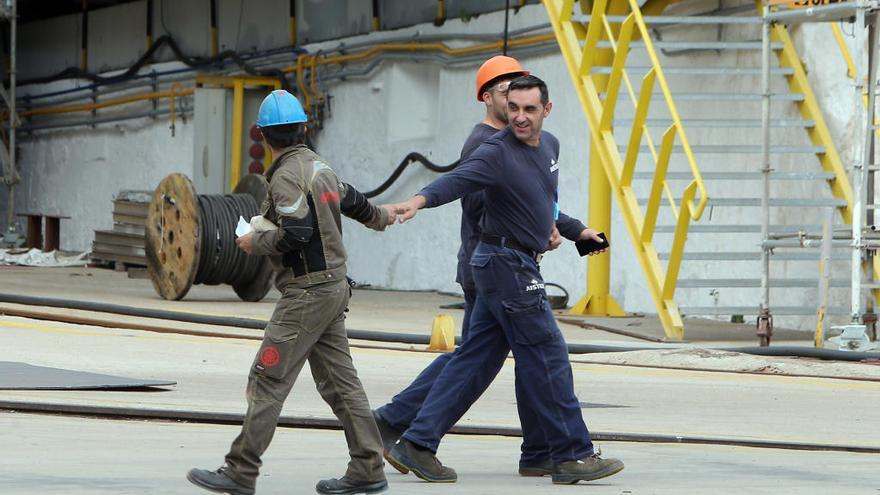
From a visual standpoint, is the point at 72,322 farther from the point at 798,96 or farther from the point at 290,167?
the point at 290,167

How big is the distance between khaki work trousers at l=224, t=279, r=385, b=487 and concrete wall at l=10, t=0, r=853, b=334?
30.6ft

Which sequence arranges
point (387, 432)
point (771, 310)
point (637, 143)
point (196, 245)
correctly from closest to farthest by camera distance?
point (387, 432) → point (771, 310) → point (637, 143) → point (196, 245)

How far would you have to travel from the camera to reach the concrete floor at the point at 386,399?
6.89m

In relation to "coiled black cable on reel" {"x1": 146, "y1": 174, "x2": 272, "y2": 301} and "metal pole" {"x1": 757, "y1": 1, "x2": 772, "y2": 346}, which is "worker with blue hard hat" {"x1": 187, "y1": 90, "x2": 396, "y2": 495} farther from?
"coiled black cable on reel" {"x1": 146, "y1": 174, "x2": 272, "y2": 301}

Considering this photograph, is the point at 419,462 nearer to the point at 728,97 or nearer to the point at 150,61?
the point at 728,97

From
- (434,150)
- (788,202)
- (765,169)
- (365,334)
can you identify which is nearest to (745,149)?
(788,202)

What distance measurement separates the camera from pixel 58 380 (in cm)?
962

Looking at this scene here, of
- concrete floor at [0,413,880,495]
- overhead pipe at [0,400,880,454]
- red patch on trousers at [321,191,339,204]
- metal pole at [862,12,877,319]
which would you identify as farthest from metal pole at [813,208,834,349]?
red patch on trousers at [321,191,339,204]

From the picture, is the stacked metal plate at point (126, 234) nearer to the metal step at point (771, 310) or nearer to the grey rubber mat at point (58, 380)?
the metal step at point (771, 310)

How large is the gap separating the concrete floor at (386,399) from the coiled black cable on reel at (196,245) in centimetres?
324

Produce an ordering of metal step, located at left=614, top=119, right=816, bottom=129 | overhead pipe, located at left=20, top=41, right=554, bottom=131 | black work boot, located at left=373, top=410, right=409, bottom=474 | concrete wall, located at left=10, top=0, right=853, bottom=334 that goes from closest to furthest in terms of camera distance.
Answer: black work boot, located at left=373, top=410, right=409, bottom=474, metal step, located at left=614, top=119, right=816, bottom=129, concrete wall, located at left=10, top=0, right=853, bottom=334, overhead pipe, located at left=20, top=41, right=554, bottom=131

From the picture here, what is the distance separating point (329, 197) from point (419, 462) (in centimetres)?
126

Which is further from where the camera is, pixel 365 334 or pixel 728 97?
pixel 728 97

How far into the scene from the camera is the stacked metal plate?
23.3 meters
